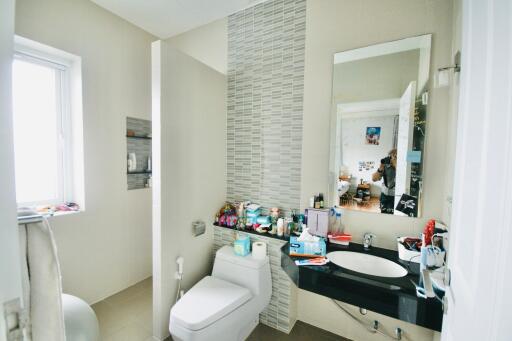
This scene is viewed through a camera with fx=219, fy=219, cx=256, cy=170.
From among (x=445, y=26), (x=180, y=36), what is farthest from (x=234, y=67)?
(x=445, y=26)

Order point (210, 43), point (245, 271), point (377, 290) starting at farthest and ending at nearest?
point (210, 43)
point (245, 271)
point (377, 290)

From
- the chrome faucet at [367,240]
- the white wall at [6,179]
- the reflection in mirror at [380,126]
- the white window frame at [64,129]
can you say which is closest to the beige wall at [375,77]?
the reflection in mirror at [380,126]

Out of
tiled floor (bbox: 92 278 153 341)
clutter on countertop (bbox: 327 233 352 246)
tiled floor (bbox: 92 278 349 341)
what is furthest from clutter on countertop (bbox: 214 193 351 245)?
tiled floor (bbox: 92 278 153 341)

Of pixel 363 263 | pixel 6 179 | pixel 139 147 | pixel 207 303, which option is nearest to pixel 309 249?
pixel 363 263

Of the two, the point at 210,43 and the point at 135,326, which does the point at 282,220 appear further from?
the point at 210,43

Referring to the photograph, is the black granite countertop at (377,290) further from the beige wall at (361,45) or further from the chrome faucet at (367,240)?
the beige wall at (361,45)

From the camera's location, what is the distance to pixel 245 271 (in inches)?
65.2

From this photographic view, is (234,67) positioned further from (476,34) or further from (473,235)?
(473,235)

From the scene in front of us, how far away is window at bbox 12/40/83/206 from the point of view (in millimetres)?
1652

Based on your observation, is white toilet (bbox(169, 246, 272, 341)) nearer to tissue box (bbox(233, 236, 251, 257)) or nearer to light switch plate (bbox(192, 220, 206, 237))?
tissue box (bbox(233, 236, 251, 257))

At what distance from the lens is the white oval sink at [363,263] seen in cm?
136

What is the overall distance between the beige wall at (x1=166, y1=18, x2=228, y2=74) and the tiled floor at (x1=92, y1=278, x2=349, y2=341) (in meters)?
2.31

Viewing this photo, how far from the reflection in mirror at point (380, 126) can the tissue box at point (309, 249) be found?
404mm

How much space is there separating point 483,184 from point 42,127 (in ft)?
8.63
